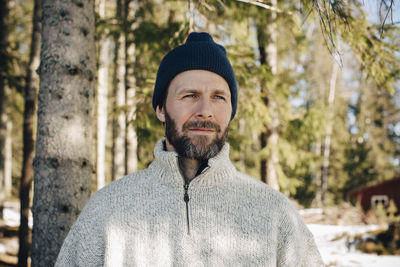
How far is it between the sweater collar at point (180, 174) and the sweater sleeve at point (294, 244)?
1.46 feet

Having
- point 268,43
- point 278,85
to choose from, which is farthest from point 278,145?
point 268,43

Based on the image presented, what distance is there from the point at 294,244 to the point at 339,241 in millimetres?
10478

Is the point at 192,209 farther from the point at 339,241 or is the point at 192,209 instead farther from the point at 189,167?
the point at 339,241

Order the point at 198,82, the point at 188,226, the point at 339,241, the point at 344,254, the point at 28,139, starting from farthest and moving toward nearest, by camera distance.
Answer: the point at 339,241 → the point at 344,254 → the point at 28,139 → the point at 198,82 → the point at 188,226

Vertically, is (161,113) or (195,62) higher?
(195,62)

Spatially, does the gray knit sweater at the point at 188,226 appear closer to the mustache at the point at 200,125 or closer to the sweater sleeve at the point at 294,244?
the sweater sleeve at the point at 294,244

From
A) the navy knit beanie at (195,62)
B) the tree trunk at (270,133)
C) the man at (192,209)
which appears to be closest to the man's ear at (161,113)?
the navy knit beanie at (195,62)

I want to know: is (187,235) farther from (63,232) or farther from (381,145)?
(381,145)

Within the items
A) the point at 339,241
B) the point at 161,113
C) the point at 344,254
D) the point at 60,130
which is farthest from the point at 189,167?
the point at 339,241

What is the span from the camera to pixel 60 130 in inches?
103

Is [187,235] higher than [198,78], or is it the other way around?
[198,78]

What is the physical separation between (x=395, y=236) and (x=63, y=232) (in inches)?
464

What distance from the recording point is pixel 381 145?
98.7ft

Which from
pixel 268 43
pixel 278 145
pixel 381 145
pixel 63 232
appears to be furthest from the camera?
pixel 381 145
